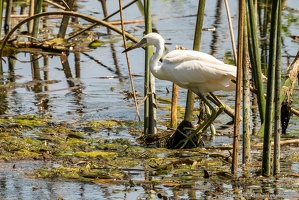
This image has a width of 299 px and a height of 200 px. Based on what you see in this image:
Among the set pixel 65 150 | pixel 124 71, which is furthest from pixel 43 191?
pixel 124 71

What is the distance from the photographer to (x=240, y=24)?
5.88 metres

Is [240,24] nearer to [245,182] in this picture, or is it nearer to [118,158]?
[245,182]

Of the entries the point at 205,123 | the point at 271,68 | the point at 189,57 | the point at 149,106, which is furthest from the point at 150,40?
the point at 271,68

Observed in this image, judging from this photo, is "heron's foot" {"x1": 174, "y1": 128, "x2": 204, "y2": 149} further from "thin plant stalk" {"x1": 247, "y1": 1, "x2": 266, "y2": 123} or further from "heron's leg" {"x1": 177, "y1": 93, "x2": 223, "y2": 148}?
"thin plant stalk" {"x1": 247, "y1": 1, "x2": 266, "y2": 123}

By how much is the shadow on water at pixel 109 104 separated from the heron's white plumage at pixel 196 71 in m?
0.58

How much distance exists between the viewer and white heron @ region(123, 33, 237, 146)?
8.05 m

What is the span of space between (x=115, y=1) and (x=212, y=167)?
437 inches

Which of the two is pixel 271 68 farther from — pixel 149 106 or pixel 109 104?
pixel 109 104

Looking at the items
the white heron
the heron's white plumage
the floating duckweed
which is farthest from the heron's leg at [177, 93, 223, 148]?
the floating duckweed

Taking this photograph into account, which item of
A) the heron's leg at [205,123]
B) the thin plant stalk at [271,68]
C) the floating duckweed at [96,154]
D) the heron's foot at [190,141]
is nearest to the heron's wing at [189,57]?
the heron's leg at [205,123]

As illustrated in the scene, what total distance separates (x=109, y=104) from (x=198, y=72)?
207 centimetres

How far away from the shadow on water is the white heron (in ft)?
1.75

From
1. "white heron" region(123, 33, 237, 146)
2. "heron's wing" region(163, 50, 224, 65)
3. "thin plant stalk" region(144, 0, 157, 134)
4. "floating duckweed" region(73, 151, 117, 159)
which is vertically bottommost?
"floating duckweed" region(73, 151, 117, 159)

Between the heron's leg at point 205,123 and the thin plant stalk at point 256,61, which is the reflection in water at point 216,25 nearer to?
the heron's leg at point 205,123
